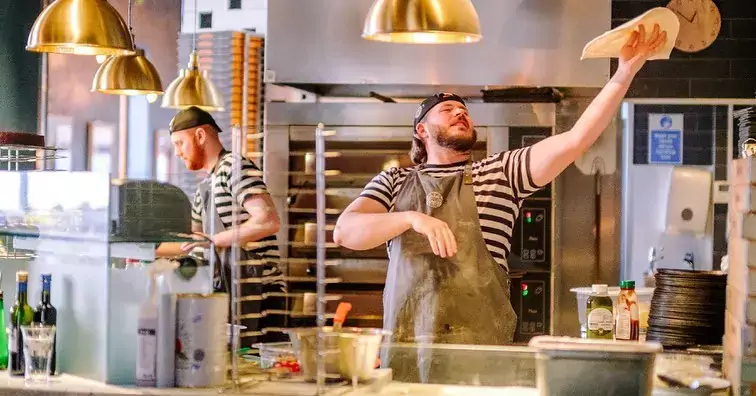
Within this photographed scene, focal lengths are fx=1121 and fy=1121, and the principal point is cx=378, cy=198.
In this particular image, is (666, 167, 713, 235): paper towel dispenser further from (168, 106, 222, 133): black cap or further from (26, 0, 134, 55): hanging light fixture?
(26, 0, 134, 55): hanging light fixture

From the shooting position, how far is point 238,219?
3.53 m

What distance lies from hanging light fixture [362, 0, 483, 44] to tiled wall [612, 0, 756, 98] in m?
3.59

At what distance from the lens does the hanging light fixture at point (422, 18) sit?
321 cm

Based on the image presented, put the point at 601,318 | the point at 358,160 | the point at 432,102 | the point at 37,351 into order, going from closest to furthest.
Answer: the point at 37,351 < the point at 601,318 < the point at 432,102 < the point at 358,160

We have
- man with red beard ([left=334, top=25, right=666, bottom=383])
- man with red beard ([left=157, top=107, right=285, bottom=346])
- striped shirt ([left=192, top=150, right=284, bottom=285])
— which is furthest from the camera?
striped shirt ([left=192, top=150, right=284, bottom=285])

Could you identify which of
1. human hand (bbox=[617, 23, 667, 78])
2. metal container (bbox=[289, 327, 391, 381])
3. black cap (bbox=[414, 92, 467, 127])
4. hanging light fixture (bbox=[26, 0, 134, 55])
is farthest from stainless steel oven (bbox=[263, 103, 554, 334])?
metal container (bbox=[289, 327, 391, 381])

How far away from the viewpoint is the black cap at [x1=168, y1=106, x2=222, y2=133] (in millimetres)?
5176

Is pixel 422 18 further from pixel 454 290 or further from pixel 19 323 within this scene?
pixel 19 323

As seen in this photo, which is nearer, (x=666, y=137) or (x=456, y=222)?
(x=456, y=222)

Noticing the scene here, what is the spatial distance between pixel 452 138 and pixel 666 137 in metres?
2.79

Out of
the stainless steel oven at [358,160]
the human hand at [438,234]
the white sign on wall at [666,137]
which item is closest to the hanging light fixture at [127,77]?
the stainless steel oven at [358,160]

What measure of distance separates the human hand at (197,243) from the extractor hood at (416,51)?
2.60 m

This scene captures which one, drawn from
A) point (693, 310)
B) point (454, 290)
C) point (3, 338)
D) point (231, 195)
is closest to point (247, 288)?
point (231, 195)

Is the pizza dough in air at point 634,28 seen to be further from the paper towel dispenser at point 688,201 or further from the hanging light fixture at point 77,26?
the paper towel dispenser at point 688,201
